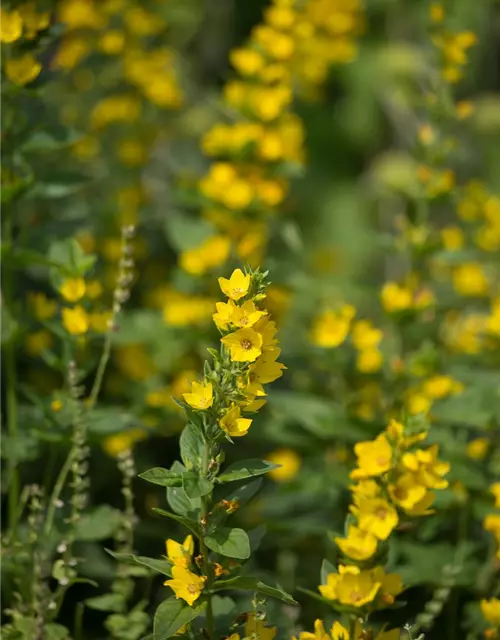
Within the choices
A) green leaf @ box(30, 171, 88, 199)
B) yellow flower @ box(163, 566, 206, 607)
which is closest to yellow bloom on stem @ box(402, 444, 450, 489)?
yellow flower @ box(163, 566, 206, 607)

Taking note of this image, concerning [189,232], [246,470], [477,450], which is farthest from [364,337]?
[246,470]

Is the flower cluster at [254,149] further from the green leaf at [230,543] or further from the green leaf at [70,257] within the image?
the green leaf at [230,543]

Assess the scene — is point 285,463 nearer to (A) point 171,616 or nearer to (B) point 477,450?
(B) point 477,450

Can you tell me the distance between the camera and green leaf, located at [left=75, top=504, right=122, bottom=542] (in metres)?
1.77

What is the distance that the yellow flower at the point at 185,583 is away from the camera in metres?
1.33

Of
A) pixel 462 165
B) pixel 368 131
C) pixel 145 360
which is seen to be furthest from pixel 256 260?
pixel 368 131

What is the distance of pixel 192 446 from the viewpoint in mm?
1381

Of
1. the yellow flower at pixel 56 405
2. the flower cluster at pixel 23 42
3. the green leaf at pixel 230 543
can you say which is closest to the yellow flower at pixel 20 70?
the flower cluster at pixel 23 42

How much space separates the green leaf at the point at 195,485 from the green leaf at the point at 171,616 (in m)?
0.17

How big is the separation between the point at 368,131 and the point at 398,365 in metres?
2.87

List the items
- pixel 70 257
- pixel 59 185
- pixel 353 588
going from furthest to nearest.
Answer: pixel 59 185 → pixel 70 257 → pixel 353 588

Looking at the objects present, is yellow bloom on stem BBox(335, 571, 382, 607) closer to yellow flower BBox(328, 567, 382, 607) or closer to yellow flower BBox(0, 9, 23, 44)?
yellow flower BBox(328, 567, 382, 607)

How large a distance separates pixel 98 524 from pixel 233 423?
0.60m

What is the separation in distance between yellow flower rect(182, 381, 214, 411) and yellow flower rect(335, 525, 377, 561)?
0.29 metres
